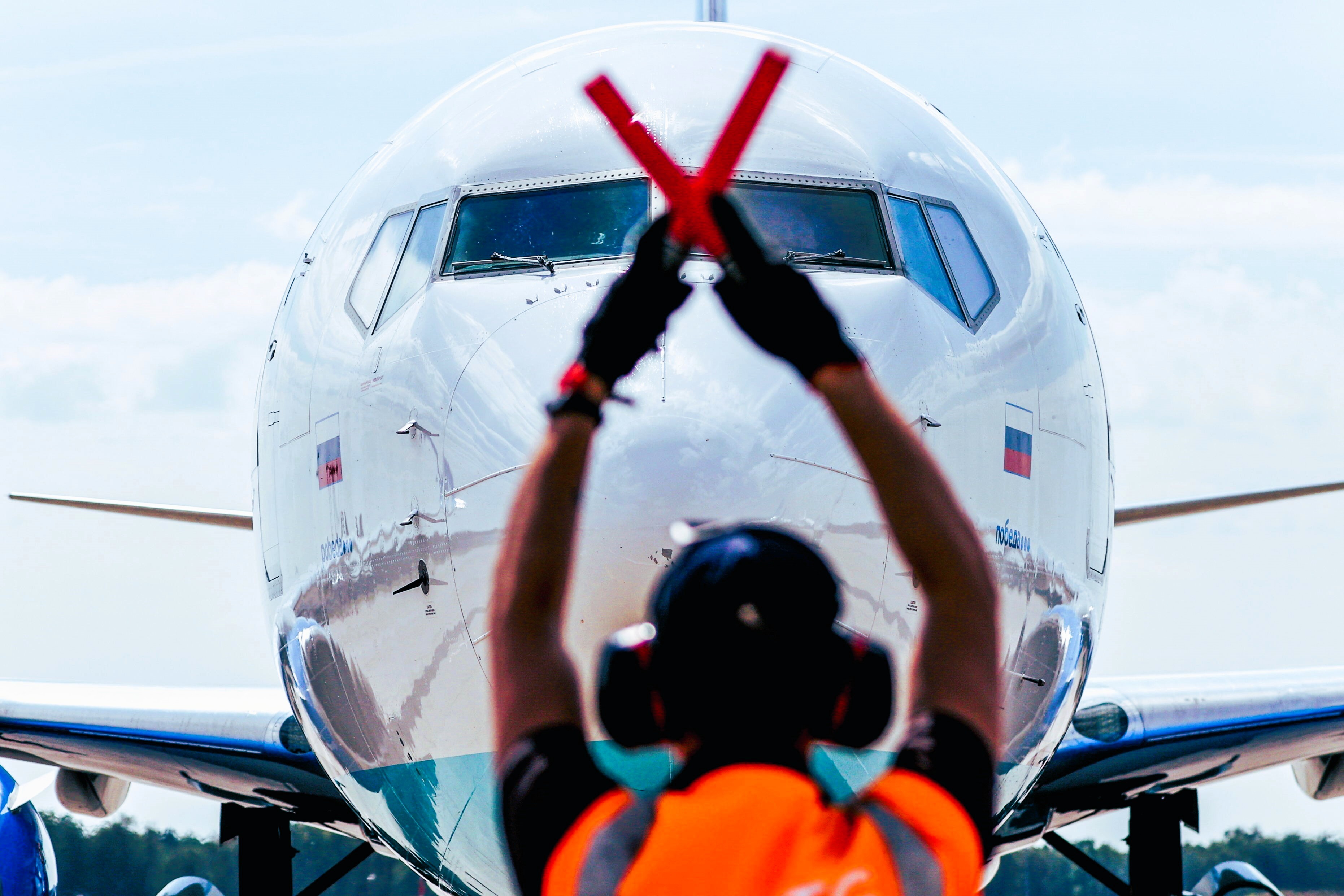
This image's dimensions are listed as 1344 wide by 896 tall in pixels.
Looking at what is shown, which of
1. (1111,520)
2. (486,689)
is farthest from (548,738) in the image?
(1111,520)

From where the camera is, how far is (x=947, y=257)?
5207 mm

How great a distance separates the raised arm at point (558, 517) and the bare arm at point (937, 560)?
22cm

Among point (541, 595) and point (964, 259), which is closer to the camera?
point (541, 595)

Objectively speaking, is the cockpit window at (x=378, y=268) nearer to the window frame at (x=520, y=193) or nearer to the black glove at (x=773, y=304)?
the window frame at (x=520, y=193)

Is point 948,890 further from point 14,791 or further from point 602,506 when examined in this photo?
point 14,791

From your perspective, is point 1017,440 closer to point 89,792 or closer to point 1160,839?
point 1160,839

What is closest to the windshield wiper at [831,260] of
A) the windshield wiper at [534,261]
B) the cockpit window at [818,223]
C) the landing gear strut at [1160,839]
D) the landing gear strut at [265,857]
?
the cockpit window at [818,223]

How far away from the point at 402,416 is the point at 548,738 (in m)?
3.10

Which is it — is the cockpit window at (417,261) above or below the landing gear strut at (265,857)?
above

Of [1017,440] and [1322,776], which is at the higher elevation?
[1017,440]

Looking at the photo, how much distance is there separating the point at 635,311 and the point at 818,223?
11.5 ft

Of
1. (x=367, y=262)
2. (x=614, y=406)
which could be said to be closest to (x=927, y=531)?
(x=614, y=406)

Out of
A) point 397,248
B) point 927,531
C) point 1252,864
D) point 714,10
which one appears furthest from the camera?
point 1252,864

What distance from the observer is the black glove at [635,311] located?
5.35ft
